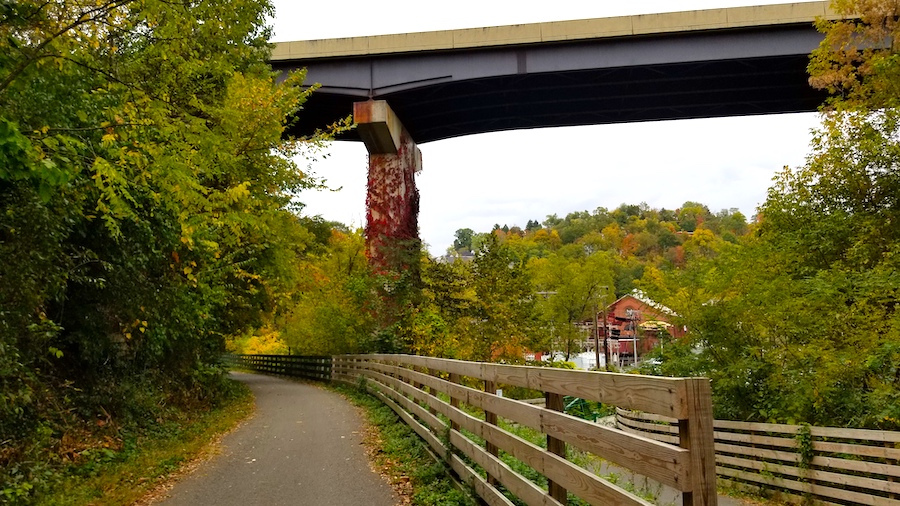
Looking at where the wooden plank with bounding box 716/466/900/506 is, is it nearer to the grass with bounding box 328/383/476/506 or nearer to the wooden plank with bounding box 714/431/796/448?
the wooden plank with bounding box 714/431/796/448

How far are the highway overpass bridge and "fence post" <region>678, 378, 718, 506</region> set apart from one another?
2055 centimetres

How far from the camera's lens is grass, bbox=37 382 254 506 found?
649 cm

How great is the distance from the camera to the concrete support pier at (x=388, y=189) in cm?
2322

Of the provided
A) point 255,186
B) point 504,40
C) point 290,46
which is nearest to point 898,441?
point 255,186

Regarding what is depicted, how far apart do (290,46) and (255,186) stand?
433 inches

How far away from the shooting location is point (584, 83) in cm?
2367

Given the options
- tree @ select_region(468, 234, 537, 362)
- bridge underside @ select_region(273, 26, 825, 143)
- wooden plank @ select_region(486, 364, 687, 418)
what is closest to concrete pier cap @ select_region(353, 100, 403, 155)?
bridge underside @ select_region(273, 26, 825, 143)

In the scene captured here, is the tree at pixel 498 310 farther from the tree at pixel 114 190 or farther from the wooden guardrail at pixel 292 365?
the tree at pixel 114 190

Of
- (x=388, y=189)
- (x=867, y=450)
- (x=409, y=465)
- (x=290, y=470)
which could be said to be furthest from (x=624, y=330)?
(x=290, y=470)

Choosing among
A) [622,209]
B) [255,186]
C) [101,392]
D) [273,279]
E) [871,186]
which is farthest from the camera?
[622,209]

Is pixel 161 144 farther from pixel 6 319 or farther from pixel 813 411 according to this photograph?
pixel 813 411

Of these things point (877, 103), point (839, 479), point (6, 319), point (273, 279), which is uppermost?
point (877, 103)

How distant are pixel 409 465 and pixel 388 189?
1853cm

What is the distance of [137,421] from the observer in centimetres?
1012
